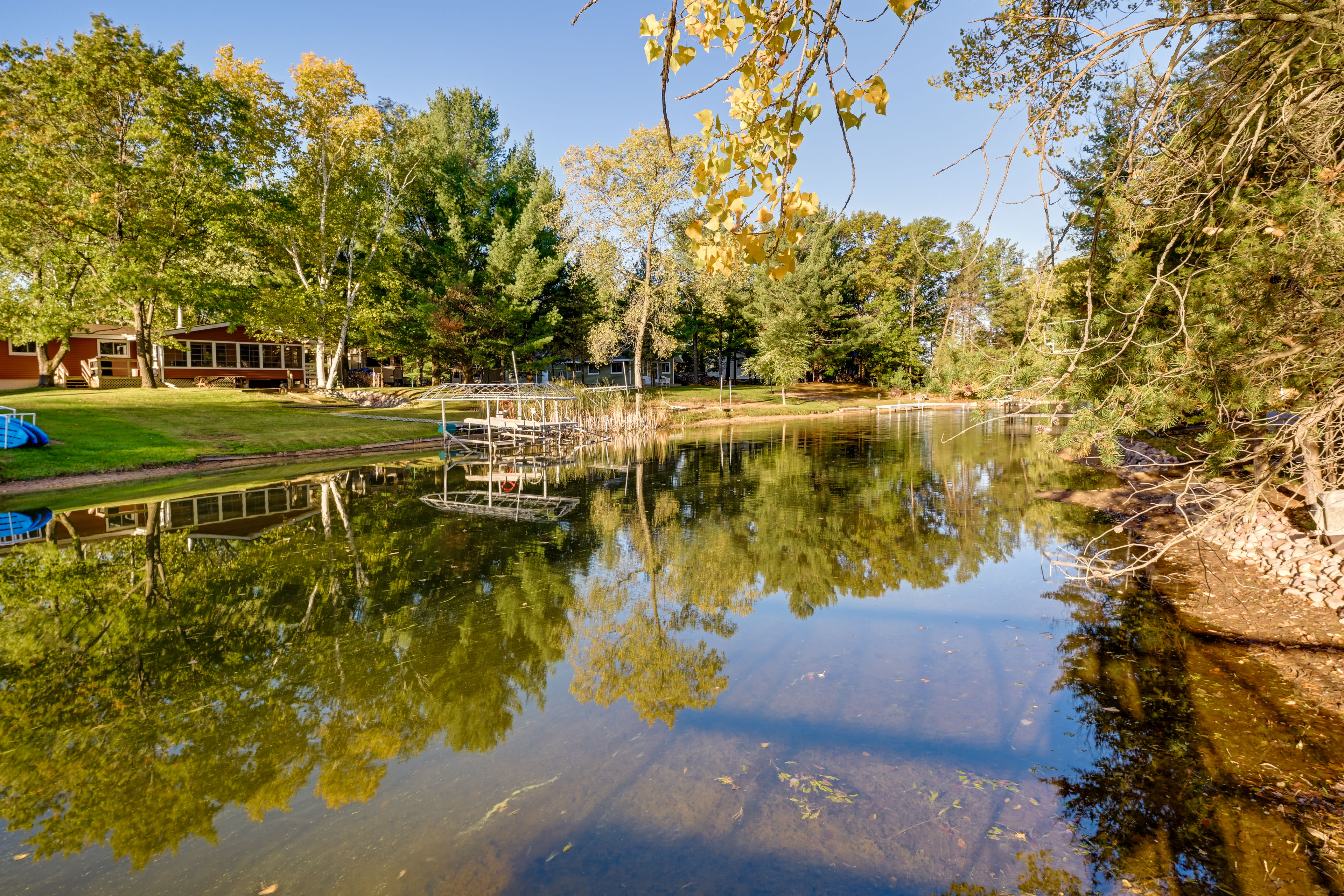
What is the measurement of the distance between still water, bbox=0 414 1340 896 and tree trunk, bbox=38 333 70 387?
30823 mm

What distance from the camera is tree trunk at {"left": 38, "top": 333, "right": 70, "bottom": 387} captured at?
32562 mm

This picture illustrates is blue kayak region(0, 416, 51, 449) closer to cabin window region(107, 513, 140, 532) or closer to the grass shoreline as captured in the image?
the grass shoreline

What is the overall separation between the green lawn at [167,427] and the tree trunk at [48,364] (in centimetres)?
247

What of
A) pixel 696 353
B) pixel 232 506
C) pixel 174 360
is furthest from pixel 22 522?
pixel 696 353

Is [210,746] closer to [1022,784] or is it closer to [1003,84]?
[1022,784]

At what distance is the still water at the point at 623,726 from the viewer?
3.85 metres

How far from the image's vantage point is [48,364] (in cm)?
3416

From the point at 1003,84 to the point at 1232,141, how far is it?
3.93m

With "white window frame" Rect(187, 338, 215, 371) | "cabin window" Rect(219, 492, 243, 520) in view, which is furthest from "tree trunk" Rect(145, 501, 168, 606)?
"white window frame" Rect(187, 338, 215, 371)

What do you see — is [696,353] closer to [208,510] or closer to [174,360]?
[174,360]

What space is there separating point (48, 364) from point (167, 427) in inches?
808

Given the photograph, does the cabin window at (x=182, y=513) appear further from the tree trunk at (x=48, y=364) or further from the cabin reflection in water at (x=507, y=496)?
the tree trunk at (x=48, y=364)

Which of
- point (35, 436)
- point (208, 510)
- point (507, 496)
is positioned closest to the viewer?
point (208, 510)

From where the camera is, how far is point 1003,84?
674 cm
